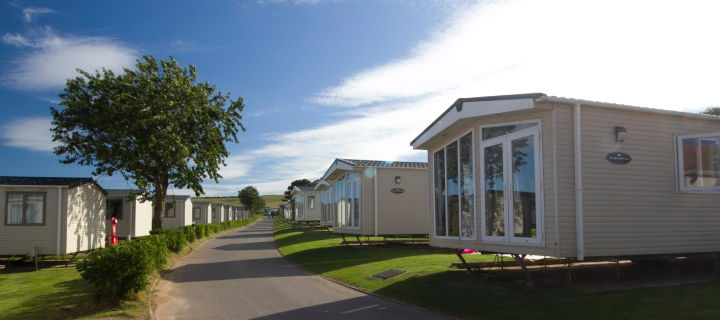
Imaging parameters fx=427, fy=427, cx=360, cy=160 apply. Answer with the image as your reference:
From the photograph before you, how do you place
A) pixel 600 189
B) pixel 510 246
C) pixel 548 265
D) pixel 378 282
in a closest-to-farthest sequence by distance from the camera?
pixel 600 189 → pixel 510 246 → pixel 378 282 → pixel 548 265

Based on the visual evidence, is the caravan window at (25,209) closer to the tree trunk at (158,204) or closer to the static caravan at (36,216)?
the static caravan at (36,216)

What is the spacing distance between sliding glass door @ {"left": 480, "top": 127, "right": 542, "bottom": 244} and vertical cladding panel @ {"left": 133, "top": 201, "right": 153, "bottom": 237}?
71.6ft

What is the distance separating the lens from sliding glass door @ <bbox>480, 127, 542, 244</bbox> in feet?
24.7

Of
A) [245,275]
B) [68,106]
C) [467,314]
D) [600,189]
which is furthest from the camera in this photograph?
[68,106]

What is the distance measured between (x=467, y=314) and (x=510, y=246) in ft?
5.50

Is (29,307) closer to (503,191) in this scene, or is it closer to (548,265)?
(503,191)

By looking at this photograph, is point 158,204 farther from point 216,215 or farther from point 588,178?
point 216,215

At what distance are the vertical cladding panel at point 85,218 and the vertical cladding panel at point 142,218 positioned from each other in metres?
4.79

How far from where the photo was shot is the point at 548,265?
1062 cm

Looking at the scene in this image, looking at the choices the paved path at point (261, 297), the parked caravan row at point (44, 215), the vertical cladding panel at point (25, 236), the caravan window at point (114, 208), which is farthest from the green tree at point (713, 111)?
the vertical cladding panel at point (25, 236)

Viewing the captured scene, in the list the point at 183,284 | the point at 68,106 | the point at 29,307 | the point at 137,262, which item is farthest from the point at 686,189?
the point at 68,106

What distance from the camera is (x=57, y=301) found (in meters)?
8.54

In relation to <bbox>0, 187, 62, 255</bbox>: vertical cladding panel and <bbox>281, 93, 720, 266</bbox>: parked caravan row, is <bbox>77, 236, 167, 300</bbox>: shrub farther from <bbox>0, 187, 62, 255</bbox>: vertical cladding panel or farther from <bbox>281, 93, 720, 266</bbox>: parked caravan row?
<bbox>0, 187, 62, 255</bbox>: vertical cladding panel

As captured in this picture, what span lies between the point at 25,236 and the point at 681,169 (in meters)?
20.3
